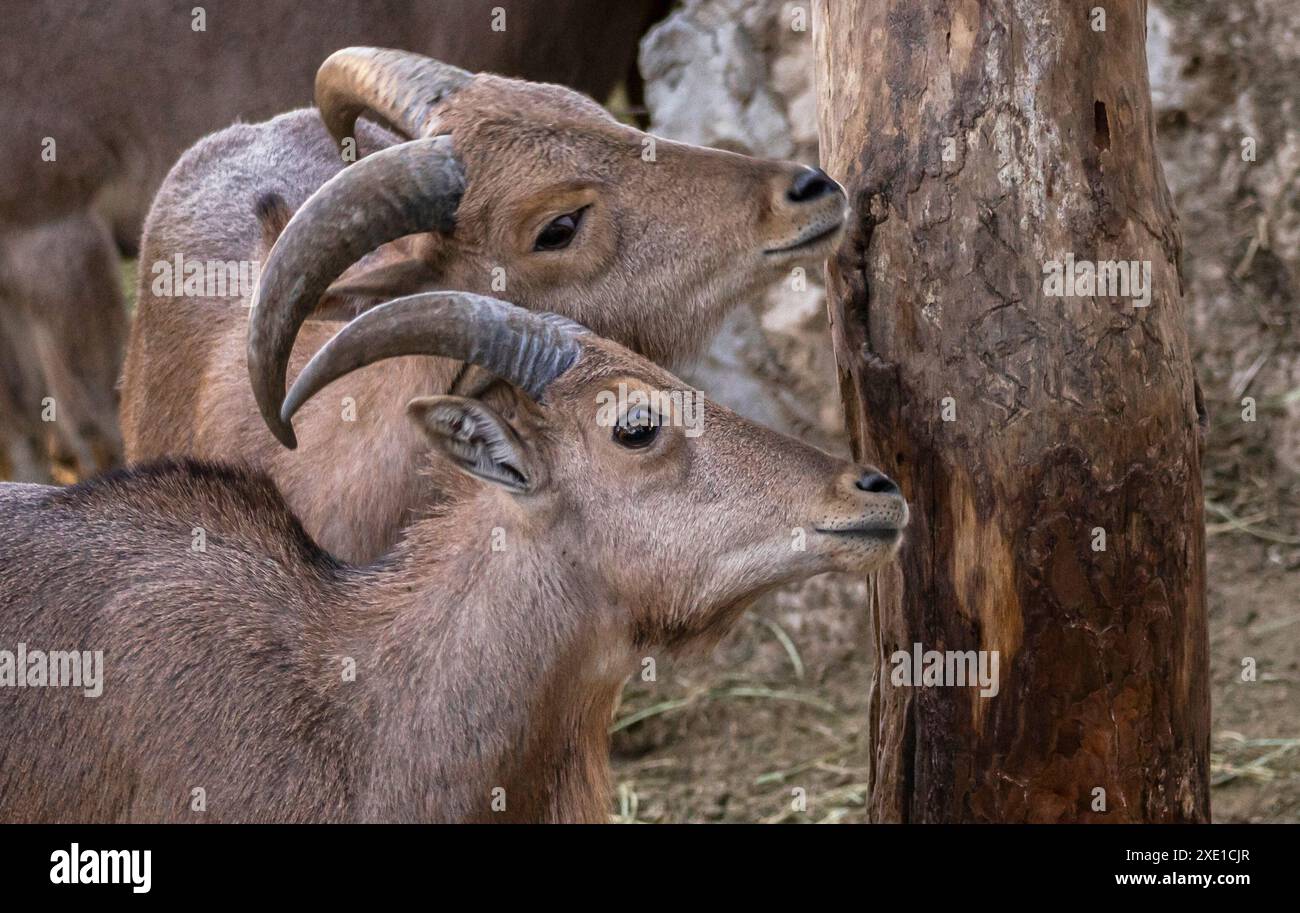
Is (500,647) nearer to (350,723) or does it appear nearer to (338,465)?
(350,723)

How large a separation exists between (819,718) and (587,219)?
333 centimetres

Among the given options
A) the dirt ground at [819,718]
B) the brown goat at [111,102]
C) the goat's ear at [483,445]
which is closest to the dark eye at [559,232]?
the goat's ear at [483,445]

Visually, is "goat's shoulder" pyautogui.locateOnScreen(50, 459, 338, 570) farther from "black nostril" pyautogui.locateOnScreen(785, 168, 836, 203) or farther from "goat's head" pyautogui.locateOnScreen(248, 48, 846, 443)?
"black nostril" pyautogui.locateOnScreen(785, 168, 836, 203)

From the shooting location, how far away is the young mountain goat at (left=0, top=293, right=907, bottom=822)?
4008mm

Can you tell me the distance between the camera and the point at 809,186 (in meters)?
4.41

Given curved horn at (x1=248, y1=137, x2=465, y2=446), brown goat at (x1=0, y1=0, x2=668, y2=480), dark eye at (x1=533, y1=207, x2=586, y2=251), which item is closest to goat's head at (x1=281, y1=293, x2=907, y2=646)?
curved horn at (x1=248, y1=137, x2=465, y2=446)

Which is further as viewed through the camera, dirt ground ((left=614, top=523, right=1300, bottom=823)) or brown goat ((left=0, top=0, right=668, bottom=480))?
brown goat ((left=0, top=0, right=668, bottom=480))

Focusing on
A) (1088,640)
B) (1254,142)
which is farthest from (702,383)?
(1088,640)

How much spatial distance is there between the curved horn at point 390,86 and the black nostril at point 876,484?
161 centimetres

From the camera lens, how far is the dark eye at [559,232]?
4.60m

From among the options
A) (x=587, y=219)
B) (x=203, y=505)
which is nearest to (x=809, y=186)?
(x=587, y=219)

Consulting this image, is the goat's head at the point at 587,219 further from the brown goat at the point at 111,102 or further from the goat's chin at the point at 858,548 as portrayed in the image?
the brown goat at the point at 111,102

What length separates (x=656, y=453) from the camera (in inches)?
159

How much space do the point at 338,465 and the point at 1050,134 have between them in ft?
7.10
